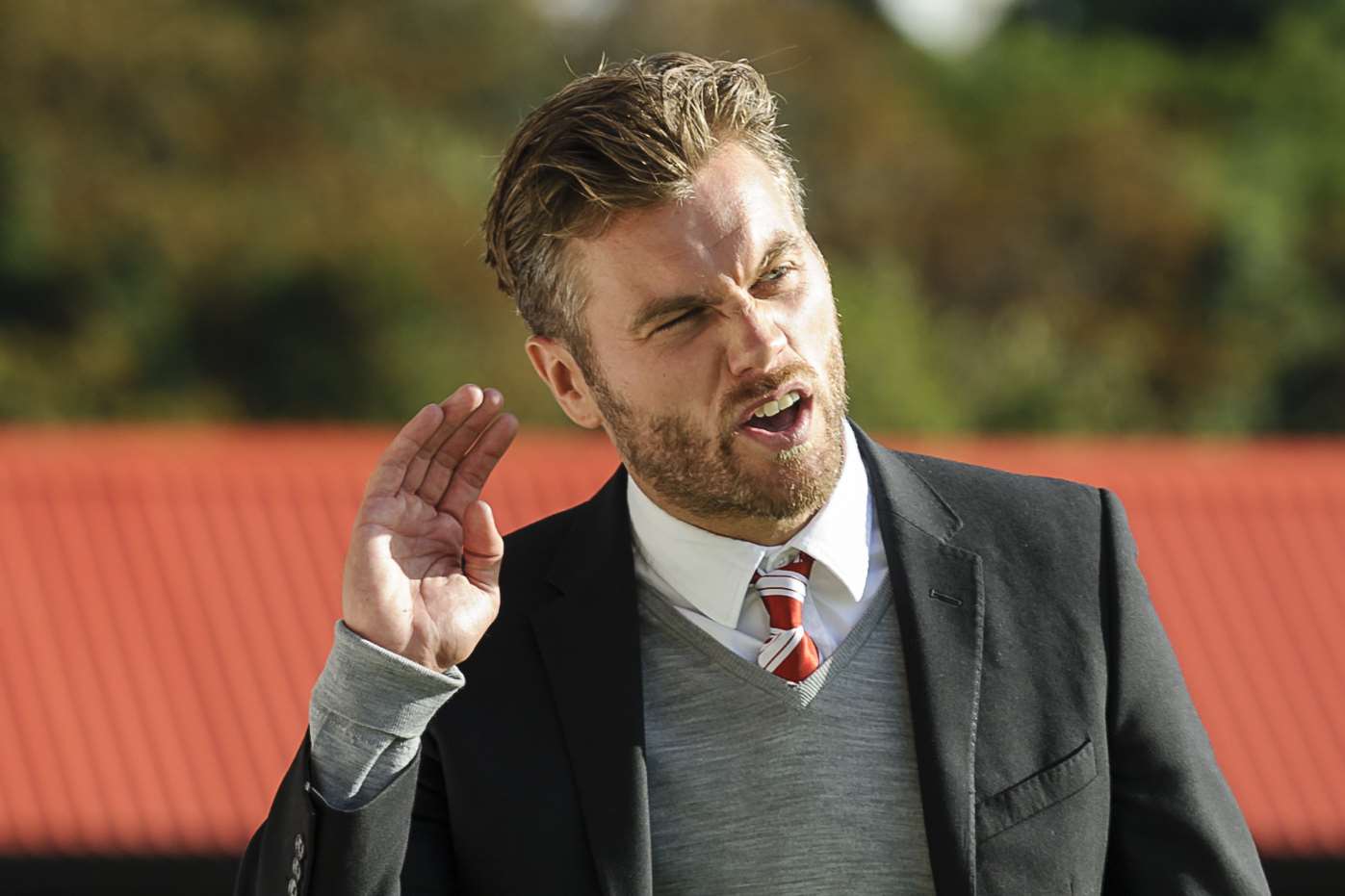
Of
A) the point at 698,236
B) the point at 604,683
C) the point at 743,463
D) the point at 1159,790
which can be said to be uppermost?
the point at 698,236

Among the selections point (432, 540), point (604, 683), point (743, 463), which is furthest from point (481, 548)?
point (743, 463)

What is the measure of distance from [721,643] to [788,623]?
0.08 metres

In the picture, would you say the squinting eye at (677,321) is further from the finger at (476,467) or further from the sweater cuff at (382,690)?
the sweater cuff at (382,690)

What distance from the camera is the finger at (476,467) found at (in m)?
2.16

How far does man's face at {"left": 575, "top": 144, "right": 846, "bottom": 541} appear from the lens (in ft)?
6.86

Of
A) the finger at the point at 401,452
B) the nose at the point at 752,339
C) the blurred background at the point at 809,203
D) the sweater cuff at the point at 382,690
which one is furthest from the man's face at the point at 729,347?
the blurred background at the point at 809,203

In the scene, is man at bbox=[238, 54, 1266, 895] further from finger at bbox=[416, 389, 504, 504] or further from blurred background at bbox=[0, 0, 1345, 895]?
blurred background at bbox=[0, 0, 1345, 895]

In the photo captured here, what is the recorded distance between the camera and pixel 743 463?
2.10 m

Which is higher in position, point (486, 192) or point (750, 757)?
point (750, 757)

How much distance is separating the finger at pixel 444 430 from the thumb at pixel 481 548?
0.22 feet

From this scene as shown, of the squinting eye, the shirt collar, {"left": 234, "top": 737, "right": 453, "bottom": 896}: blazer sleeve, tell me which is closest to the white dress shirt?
the shirt collar

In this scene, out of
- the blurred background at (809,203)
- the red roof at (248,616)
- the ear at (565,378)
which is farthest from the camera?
the blurred background at (809,203)

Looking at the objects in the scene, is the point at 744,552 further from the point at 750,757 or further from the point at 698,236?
the point at 698,236

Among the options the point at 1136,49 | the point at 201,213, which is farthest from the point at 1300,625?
the point at 1136,49
